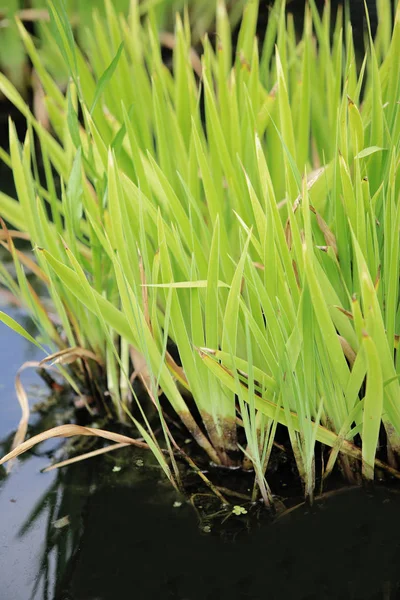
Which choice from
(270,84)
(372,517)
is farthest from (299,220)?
(270,84)

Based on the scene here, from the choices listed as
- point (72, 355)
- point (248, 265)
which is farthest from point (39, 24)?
point (248, 265)

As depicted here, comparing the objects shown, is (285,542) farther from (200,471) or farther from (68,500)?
(68,500)

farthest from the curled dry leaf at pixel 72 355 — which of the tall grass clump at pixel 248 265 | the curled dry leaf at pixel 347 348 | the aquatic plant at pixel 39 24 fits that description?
the aquatic plant at pixel 39 24

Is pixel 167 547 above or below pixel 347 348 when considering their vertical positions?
below

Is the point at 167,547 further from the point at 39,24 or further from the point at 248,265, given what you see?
the point at 39,24

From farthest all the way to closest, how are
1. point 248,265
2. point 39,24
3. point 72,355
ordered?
point 39,24
point 72,355
point 248,265

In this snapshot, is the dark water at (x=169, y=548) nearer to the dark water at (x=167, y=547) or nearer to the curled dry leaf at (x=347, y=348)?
the dark water at (x=167, y=547)

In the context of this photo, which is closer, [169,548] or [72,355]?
[169,548]

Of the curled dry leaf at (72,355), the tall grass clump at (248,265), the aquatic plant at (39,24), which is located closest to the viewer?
the tall grass clump at (248,265)
